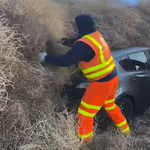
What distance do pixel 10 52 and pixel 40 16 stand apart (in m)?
1.08

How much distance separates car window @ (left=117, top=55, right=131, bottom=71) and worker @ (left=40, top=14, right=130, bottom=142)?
2.53 feet

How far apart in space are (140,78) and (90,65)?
5.54 feet

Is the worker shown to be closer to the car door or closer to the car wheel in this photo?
the car wheel

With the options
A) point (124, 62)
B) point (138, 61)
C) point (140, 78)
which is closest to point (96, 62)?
point (124, 62)

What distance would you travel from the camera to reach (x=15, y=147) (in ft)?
12.9

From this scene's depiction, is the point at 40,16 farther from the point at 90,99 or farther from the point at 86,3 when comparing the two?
the point at 86,3

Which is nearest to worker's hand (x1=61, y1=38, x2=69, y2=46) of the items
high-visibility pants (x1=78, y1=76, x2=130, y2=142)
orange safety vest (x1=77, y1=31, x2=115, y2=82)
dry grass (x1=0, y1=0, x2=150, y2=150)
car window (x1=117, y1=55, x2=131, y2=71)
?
dry grass (x1=0, y1=0, x2=150, y2=150)

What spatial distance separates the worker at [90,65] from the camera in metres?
4.27

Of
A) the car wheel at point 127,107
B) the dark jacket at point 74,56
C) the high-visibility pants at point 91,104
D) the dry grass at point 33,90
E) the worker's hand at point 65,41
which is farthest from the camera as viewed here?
the car wheel at point 127,107

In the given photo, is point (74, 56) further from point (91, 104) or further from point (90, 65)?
point (91, 104)

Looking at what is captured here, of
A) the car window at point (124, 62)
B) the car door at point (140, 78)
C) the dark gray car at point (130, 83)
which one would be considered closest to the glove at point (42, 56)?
the dark gray car at point (130, 83)

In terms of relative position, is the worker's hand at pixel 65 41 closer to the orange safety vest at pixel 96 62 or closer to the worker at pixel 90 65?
the worker at pixel 90 65

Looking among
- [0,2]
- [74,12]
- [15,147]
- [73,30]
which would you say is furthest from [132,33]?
[15,147]

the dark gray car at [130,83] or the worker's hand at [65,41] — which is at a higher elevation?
the worker's hand at [65,41]
